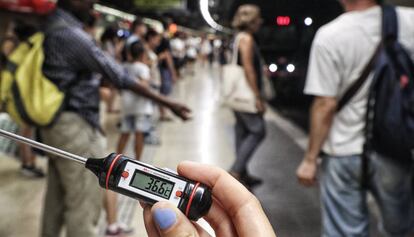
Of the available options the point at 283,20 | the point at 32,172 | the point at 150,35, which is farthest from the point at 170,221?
the point at 150,35

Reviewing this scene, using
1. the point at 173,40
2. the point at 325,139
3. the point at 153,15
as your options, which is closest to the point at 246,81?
the point at 325,139

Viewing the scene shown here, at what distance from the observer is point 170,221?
564 millimetres

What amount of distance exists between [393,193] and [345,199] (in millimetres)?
159

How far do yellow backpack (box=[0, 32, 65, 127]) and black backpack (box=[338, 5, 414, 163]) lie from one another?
1068 mm

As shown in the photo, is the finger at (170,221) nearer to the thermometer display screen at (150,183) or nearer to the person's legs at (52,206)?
the thermometer display screen at (150,183)

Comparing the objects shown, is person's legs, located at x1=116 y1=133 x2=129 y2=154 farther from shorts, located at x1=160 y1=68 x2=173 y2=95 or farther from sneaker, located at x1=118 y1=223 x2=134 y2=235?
shorts, located at x1=160 y1=68 x2=173 y2=95

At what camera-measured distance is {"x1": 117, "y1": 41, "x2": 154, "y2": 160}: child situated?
3.18m

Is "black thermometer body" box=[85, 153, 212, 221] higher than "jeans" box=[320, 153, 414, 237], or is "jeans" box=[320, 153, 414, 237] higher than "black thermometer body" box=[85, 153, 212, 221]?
"black thermometer body" box=[85, 153, 212, 221]

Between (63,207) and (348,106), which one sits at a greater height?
(348,106)

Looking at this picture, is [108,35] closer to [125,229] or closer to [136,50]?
[136,50]

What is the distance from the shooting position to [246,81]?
281 cm

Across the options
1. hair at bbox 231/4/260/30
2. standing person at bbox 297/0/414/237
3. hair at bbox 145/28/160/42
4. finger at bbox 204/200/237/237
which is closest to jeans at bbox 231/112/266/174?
hair at bbox 231/4/260/30

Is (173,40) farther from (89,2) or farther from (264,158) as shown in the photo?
(89,2)

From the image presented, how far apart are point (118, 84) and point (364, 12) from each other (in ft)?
2.84
